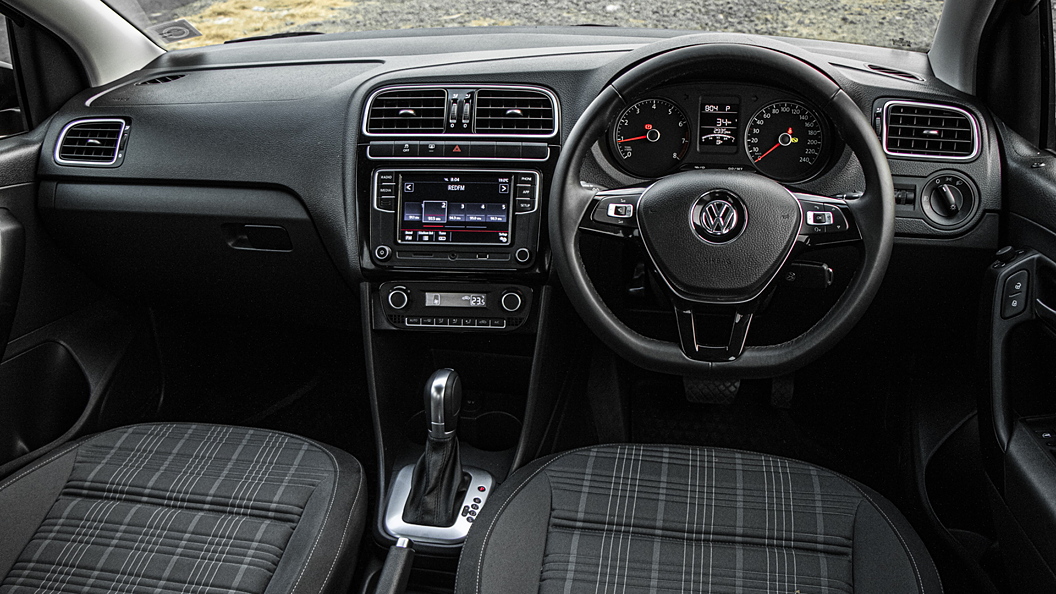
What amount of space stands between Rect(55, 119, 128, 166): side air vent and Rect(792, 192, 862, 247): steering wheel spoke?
162cm

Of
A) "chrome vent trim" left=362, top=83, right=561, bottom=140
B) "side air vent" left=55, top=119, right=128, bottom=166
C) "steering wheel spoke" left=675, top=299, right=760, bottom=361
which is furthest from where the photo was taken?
"side air vent" left=55, top=119, right=128, bottom=166

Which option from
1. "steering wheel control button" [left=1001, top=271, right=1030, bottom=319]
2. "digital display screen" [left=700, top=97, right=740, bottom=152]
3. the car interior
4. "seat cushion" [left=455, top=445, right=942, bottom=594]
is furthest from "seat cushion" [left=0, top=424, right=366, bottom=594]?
"steering wheel control button" [left=1001, top=271, right=1030, bottom=319]

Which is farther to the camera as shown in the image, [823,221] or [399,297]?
[399,297]

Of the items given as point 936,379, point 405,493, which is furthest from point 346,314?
point 936,379

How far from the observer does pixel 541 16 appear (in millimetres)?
2232

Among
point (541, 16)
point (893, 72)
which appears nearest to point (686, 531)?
point (893, 72)

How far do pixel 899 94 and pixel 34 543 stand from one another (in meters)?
1.89

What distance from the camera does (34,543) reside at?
1467 mm

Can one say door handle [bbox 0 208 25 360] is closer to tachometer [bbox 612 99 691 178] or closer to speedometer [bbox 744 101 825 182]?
tachometer [bbox 612 99 691 178]

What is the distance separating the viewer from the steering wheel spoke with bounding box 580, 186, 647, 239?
1481 mm

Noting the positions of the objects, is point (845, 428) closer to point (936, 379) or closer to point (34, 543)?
point (936, 379)

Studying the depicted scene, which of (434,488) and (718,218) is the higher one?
(718,218)

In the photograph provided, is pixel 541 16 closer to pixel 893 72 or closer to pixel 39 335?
pixel 893 72

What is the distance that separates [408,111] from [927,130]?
1.09 m
